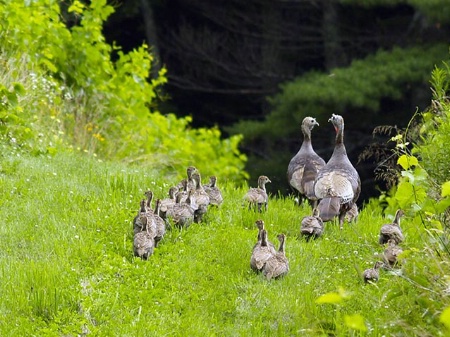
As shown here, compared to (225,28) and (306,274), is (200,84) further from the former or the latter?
(306,274)

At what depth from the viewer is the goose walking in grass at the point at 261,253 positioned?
326 inches

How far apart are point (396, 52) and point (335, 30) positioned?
13.7 ft

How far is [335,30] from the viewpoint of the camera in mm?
26906

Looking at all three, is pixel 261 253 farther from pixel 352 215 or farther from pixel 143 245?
pixel 352 215

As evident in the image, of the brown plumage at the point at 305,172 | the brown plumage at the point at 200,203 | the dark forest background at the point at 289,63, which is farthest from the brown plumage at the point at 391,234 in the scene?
the dark forest background at the point at 289,63

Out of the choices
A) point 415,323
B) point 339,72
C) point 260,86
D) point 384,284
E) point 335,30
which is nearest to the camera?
point 415,323

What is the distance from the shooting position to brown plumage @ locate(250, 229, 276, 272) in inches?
326

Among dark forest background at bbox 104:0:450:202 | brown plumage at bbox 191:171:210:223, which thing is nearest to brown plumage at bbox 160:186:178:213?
brown plumage at bbox 191:171:210:223

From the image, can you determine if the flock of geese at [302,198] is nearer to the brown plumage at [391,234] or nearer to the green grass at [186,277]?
the brown plumage at [391,234]

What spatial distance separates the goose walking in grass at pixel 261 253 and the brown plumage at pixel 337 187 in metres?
1.13

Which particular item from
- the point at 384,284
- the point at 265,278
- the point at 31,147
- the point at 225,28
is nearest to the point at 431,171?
the point at 384,284

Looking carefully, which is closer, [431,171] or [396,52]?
[431,171]

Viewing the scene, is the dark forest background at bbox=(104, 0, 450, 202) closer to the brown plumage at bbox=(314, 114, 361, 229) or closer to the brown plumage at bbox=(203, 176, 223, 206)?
the brown plumage at bbox=(314, 114, 361, 229)

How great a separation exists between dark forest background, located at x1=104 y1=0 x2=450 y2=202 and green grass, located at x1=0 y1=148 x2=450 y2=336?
1206 centimetres
